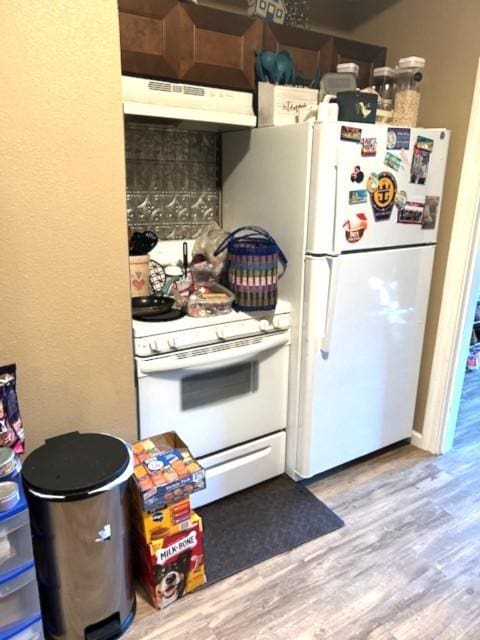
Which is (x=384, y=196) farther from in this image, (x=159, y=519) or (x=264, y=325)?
(x=159, y=519)

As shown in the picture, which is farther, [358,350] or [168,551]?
[358,350]

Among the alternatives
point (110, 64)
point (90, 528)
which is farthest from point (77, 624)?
point (110, 64)

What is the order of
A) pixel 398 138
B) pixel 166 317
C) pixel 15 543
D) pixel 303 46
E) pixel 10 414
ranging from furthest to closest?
1. pixel 303 46
2. pixel 398 138
3. pixel 166 317
4. pixel 10 414
5. pixel 15 543

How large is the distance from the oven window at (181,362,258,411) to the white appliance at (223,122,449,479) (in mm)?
208

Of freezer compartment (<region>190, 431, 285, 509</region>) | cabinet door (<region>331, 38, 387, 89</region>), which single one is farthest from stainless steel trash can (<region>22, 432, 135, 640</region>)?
cabinet door (<region>331, 38, 387, 89</region>)

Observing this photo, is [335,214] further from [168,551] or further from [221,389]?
[168,551]

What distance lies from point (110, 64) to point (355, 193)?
991 mm

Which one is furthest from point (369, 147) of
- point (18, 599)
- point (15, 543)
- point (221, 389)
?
point (18, 599)

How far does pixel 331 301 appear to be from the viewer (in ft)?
6.36

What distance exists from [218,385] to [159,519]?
1.94 feet

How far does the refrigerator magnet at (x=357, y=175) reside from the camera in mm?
1848

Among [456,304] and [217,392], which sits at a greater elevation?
[456,304]

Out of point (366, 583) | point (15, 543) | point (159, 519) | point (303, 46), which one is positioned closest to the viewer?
point (15, 543)

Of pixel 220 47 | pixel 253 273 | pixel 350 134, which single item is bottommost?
pixel 253 273
